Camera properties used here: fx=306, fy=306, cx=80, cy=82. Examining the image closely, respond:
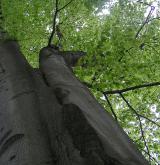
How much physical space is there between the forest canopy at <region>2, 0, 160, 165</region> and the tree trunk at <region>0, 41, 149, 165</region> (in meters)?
1.15

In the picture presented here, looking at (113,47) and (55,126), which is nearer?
(55,126)

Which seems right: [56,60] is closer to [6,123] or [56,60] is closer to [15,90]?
[15,90]

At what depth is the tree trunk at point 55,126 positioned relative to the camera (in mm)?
1555

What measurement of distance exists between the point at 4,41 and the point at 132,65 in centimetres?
173

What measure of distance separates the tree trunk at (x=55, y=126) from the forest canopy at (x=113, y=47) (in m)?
1.15

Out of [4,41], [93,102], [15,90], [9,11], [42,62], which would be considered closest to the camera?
[93,102]

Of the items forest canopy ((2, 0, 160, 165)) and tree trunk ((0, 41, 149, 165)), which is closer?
tree trunk ((0, 41, 149, 165))

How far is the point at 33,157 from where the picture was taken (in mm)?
1681

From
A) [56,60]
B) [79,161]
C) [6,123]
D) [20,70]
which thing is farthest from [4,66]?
[79,161]

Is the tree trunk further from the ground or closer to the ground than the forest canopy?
closer to the ground

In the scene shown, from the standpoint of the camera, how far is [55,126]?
199 centimetres

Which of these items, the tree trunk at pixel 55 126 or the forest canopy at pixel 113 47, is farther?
the forest canopy at pixel 113 47

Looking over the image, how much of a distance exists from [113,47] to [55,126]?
2.50 meters

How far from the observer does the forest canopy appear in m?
4.13
